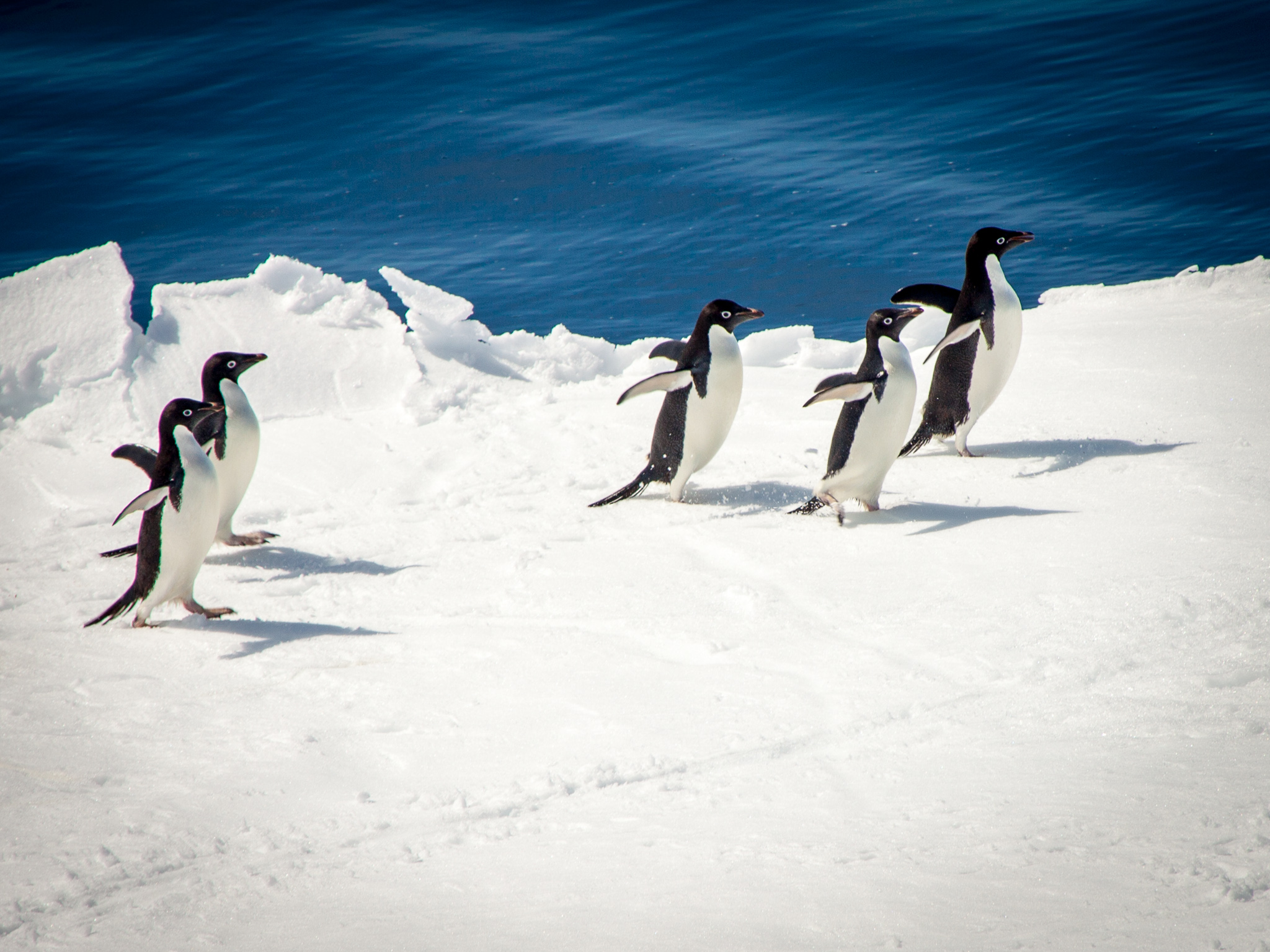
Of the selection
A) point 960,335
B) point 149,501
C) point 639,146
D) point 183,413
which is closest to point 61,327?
point 183,413

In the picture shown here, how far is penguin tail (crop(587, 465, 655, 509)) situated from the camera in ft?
14.1

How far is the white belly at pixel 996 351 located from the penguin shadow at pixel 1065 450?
19 centimetres

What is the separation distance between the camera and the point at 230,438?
4078mm

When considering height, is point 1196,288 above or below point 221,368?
below

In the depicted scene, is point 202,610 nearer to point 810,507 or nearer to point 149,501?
point 149,501

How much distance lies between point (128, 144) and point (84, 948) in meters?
14.6

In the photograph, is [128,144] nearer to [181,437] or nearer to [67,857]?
[181,437]

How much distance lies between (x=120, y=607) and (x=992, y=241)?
3866 millimetres

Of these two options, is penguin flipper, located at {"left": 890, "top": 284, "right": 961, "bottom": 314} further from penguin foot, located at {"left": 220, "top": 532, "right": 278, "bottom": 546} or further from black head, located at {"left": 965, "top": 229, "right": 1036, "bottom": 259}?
penguin foot, located at {"left": 220, "top": 532, "right": 278, "bottom": 546}

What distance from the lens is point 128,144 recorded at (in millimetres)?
14008

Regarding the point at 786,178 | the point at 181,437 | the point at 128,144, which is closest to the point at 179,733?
the point at 181,437

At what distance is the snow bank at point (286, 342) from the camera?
19.7ft

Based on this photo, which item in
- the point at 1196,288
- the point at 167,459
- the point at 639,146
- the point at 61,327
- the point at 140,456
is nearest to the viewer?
the point at 167,459

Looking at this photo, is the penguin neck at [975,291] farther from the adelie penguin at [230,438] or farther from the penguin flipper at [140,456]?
the penguin flipper at [140,456]
